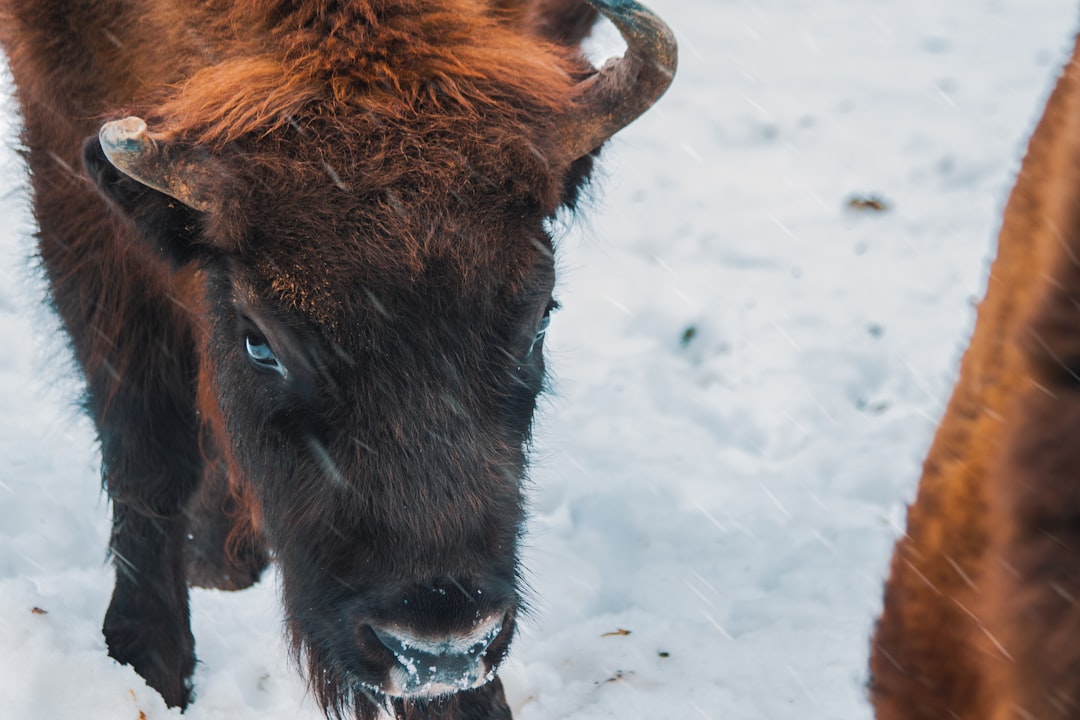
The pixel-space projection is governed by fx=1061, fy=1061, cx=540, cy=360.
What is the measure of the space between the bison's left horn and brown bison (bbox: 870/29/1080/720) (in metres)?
2.00

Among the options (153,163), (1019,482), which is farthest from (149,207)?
(1019,482)

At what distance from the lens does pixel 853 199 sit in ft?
22.6

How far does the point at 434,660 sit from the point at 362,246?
94 centimetres

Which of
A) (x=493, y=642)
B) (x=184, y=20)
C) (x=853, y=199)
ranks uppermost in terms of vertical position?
(x=184, y=20)

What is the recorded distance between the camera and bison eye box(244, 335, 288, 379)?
2666 mm

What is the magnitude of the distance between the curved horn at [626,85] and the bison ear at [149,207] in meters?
1.01

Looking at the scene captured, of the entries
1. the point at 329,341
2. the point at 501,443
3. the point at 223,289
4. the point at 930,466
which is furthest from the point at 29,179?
the point at 930,466

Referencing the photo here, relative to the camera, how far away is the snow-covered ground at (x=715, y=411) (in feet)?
12.3

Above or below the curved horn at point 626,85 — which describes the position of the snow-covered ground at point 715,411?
below

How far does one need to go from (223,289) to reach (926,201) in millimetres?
5291

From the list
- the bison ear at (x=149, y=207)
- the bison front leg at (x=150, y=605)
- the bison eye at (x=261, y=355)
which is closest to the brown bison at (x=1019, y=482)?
the bison eye at (x=261, y=355)

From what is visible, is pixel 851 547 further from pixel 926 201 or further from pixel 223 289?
pixel 926 201

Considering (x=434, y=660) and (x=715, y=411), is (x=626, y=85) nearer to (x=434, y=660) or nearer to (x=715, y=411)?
(x=434, y=660)

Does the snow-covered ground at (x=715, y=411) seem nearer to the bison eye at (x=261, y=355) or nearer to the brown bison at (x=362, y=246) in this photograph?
the brown bison at (x=362, y=246)
